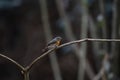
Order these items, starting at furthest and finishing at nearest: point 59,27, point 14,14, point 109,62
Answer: point 14,14 < point 59,27 < point 109,62

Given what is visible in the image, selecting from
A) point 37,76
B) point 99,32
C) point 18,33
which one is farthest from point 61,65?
point 99,32

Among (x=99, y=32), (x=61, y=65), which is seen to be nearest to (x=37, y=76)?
(x=61, y=65)

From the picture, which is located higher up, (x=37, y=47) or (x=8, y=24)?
(x=8, y=24)

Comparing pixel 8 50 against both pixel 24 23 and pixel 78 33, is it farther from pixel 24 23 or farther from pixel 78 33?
pixel 78 33

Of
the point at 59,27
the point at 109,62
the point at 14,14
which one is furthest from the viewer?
the point at 14,14

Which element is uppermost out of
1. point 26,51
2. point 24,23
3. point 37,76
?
point 24,23

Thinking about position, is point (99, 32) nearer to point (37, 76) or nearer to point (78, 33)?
point (78, 33)

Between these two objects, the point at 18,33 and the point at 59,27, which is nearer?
the point at 59,27

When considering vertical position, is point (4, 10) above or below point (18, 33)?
above

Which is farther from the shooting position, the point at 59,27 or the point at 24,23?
the point at 24,23
